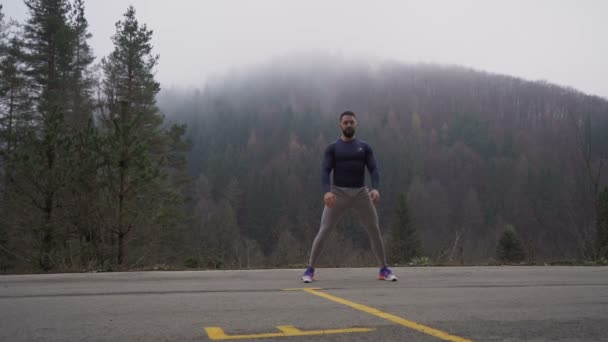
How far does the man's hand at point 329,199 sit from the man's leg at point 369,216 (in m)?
0.33

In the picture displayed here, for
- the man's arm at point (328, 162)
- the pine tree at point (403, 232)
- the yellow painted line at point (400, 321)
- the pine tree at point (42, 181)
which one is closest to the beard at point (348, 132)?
the man's arm at point (328, 162)

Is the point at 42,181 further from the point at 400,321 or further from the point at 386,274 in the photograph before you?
the point at 400,321

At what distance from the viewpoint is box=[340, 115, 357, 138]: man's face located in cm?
628

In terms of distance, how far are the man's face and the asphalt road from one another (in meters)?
1.94

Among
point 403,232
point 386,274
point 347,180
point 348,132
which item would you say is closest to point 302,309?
point 347,180

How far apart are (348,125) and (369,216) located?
4.10ft

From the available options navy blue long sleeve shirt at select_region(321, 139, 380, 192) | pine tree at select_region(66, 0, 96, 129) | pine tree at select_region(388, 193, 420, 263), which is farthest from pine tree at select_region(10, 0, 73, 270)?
pine tree at select_region(388, 193, 420, 263)

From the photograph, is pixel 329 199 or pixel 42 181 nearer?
pixel 329 199

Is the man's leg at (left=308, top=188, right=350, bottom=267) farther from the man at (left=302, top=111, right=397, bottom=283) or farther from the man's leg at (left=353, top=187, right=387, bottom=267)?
the man's leg at (left=353, top=187, right=387, bottom=267)

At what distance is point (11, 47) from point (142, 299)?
90.3ft

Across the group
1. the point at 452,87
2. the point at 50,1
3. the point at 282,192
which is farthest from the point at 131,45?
the point at 452,87

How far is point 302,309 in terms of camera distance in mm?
4164

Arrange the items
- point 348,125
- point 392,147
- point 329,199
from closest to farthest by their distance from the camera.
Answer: point 329,199, point 348,125, point 392,147

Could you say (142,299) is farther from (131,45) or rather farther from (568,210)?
(131,45)
